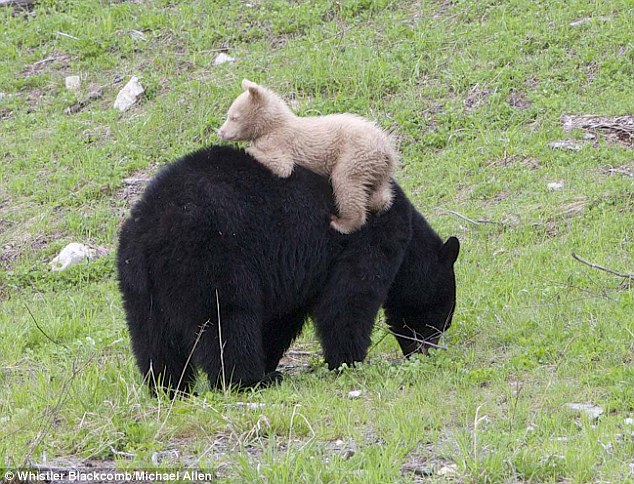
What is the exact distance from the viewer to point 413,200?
37.1 ft

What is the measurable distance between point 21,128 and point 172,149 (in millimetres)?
2474

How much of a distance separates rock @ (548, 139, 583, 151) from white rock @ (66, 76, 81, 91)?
6729 mm

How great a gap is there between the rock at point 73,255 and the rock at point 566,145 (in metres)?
5.00

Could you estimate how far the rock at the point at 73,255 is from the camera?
10.9m

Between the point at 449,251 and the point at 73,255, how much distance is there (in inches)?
180

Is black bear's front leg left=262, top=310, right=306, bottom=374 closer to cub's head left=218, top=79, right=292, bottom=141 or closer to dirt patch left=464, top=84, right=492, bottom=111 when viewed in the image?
cub's head left=218, top=79, right=292, bottom=141

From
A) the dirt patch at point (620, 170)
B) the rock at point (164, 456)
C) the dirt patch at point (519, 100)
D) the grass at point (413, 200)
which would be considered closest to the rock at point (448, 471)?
the grass at point (413, 200)

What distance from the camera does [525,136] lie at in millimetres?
11797

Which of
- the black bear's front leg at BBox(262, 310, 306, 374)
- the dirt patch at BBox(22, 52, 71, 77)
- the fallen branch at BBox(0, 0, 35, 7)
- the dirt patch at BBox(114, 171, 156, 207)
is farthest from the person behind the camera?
the fallen branch at BBox(0, 0, 35, 7)

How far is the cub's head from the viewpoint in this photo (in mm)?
7254

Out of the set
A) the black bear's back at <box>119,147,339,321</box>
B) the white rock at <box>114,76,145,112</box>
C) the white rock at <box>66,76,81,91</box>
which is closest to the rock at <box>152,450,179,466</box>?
the black bear's back at <box>119,147,339,321</box>

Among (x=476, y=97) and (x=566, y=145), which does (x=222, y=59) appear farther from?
(x=566, y=145)

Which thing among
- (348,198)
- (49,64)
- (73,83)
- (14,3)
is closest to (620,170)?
(348,198)

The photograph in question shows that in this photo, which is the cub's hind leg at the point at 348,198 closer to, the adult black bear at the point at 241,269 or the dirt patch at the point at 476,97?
the adult black bear at the point at 241,269
